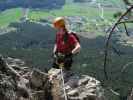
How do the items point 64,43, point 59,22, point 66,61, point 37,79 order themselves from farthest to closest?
point 37,79, point 66,61, point 64,43, point 59,22

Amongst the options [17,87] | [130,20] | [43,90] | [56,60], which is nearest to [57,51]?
[56,60]

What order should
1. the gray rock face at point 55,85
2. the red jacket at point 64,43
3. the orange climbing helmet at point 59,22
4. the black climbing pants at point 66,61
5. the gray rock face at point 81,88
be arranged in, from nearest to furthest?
1. the orange climbing helmet at point 59,22
2. the red jacket at point 64,43
3. the gray rock face at point 55,85
4. the black climbing pants at point 66,61
5. the gray rock face at point 81,88

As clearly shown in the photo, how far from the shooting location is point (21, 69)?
515 inches

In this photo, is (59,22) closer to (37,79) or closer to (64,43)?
(64,43)

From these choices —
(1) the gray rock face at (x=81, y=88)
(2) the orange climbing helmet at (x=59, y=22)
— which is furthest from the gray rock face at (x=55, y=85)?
(2) the orange climbing helmet at (x=59, y=22)

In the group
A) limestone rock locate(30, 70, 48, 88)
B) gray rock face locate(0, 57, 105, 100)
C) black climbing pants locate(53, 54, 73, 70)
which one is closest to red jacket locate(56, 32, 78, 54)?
black climbing pants locate(53, 54, 73, 70)

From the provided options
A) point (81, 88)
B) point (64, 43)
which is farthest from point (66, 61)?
point (81, 88)

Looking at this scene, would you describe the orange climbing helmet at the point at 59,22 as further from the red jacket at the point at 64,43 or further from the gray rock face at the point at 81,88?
the gray rock face at the point at 81,88

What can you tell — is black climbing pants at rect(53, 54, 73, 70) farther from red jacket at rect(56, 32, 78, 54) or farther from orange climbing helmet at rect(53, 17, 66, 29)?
orange climbing helmet at rect(53, 17, 66, 29)

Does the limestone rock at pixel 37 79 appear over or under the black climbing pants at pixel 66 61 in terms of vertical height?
under

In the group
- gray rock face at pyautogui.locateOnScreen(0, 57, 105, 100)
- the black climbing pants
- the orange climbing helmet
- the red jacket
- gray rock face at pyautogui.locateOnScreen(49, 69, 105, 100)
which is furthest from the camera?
gray rock face at pyautogui.locateOnScreen(49, 69, 105, 100)

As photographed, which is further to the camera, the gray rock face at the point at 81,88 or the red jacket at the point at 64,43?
the gray rock face at the point at 81,88

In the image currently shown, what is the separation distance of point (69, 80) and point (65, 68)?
351mm

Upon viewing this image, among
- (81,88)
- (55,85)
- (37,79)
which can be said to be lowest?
(81,88)
